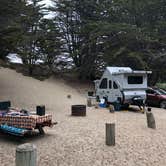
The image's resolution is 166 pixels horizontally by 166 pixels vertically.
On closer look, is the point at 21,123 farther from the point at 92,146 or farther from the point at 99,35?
the point at 99,35

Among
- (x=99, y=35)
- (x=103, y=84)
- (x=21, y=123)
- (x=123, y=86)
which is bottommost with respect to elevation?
(x=21, y=123)

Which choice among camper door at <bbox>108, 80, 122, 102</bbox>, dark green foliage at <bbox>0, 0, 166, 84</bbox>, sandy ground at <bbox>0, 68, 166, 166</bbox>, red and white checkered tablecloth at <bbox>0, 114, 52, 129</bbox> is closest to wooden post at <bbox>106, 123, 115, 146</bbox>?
sandy ground at <bbox>0, 68, 166, 166</bbox>

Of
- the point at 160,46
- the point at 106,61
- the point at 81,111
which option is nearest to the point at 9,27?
the point at 81,111

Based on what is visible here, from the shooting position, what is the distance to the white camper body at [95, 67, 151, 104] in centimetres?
2064

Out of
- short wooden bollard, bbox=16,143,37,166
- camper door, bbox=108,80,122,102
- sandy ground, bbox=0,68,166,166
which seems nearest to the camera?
short wooden bollard, bbox=16,143,37,166

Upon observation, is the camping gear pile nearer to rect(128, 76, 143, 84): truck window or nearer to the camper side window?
rect(128, 76, 143, 84): truck window

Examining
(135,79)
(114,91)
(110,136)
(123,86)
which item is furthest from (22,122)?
(135,79)

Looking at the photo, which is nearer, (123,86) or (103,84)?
(123,86)

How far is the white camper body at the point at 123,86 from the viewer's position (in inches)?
813

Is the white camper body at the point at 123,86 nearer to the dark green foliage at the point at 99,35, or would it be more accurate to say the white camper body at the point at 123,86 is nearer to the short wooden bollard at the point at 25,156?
the dark green foliage at the point at 99,35

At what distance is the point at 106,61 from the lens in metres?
32.9

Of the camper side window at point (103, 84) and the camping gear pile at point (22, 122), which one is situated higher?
the camper side window at point (103, 84)

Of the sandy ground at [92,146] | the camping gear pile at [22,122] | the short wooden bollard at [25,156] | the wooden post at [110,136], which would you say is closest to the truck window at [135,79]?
the sandy ground at [92,146]

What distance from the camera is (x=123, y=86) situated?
2069cm
